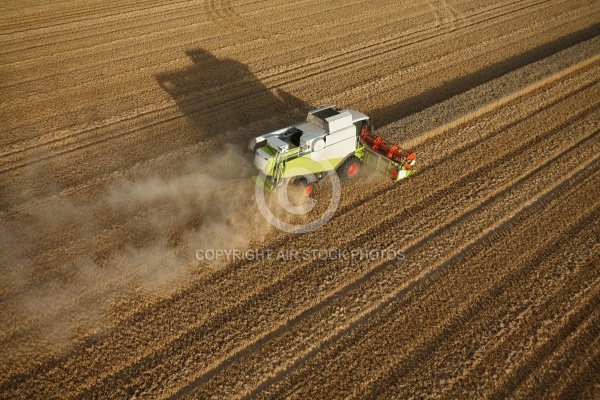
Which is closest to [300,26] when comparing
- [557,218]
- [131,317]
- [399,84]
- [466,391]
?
[399,84]

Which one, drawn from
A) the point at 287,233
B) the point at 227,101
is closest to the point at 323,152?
the point at 287,233

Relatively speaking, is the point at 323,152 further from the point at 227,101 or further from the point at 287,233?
the point at 227,101

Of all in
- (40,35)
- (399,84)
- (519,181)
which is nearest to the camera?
(519,181)

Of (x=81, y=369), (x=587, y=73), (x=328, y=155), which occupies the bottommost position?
(x=81, y=369)

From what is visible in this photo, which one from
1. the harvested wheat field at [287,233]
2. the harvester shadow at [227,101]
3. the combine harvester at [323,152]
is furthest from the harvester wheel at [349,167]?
the harvester shadow at [227,101]

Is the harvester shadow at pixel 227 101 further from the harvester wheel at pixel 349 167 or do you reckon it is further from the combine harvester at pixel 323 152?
the harvester wheel at pixel 349 167

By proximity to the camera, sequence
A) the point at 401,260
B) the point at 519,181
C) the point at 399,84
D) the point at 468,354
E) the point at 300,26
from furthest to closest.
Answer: the point at 300,26 → the point at 399,84 → the point at 519,181 → the point at 401,260 → the point at 468,354

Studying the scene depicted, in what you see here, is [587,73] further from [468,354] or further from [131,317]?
[131,317]
